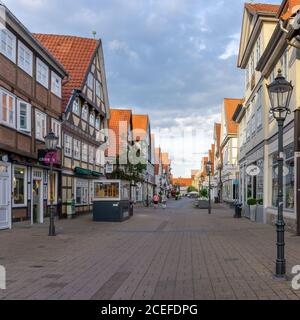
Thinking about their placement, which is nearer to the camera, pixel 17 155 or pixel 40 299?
pixel 40 299

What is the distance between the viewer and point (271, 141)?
72.9ft

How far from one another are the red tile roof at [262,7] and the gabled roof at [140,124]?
42216 mm

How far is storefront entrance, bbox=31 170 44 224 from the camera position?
72.8 feet

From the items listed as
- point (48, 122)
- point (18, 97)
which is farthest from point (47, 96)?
point (18, 97)

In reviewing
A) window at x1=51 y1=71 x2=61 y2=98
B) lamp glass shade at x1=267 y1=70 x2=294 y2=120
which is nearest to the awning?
window at x1=51 y1=71 x2=61 y2=98

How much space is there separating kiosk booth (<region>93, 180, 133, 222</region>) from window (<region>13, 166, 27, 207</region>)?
16.5 feet

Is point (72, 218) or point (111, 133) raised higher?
point (111, 133)

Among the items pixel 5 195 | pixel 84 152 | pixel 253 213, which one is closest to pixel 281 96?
pixel 5 195

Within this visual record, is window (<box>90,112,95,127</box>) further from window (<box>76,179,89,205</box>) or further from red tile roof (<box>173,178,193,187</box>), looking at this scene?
red tile roof (<box>173,178,193,187</box>)

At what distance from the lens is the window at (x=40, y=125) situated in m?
22.0

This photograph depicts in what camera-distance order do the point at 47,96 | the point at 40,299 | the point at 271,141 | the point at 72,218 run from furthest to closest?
the point at 72,218 → the point at 47,96 → the point at 271,141 → the point at 40,299

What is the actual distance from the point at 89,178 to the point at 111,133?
49.1 ft

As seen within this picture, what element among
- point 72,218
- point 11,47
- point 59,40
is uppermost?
point 59,40
